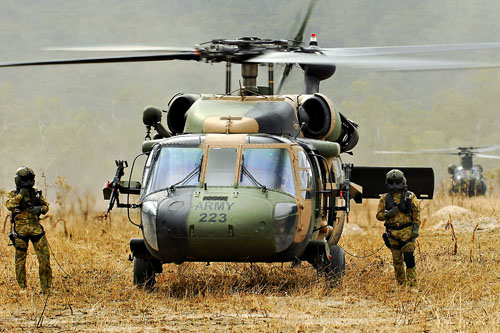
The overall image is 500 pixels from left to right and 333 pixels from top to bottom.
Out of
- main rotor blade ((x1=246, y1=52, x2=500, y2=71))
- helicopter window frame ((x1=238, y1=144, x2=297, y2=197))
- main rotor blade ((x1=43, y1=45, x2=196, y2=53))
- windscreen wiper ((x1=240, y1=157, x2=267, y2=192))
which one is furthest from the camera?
helicopter window frame ((x1=238, y1=144, x2=297, y2=197))

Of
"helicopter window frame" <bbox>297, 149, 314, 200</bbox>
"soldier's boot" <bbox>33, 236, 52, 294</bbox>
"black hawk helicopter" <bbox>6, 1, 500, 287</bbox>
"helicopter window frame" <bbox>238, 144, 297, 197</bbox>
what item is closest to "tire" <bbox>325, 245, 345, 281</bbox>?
"black hawk helicopter" <bbox>6, 1, 500, 287</bbox>

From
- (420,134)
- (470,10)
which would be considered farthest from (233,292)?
(470,10)

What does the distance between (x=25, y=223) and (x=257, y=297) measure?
9.94ft

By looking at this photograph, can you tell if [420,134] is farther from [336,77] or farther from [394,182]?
[394,182]

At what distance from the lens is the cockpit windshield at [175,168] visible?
10.5 metres

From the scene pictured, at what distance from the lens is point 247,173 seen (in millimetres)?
10414

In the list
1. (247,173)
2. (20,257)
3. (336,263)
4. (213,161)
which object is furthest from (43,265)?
(336,263)

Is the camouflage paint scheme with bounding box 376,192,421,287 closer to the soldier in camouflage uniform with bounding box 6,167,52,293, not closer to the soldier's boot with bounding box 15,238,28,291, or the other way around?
the soldier in camouflage uniform with bounding box 6,167,52,293

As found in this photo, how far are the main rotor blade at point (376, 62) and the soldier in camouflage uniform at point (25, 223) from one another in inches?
122

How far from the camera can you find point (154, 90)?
184ft

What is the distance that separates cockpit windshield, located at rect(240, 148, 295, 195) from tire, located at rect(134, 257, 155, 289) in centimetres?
172

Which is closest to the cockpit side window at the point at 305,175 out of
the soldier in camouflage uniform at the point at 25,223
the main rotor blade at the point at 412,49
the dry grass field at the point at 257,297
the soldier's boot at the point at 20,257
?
the dry grass field at the point at 257,297

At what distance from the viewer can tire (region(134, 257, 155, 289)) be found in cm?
1105

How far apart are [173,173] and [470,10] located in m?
87.8
